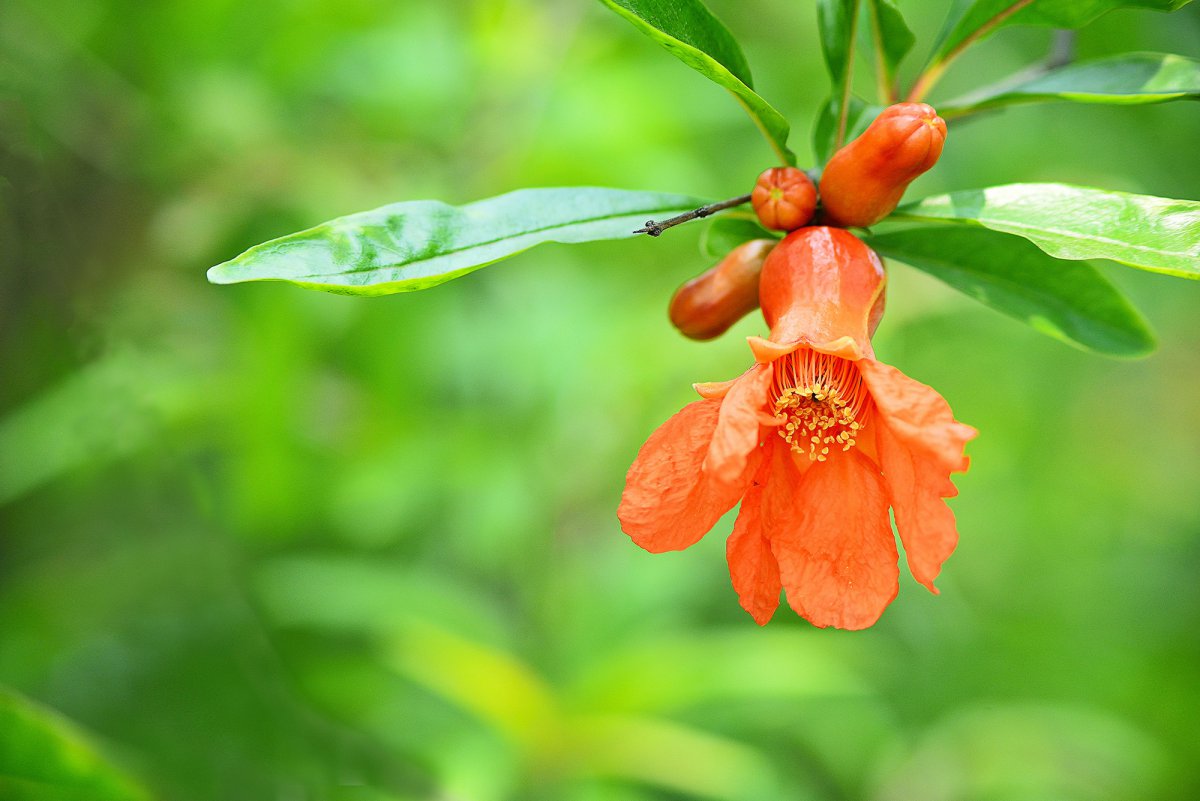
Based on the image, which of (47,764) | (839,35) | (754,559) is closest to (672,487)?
(754,559)

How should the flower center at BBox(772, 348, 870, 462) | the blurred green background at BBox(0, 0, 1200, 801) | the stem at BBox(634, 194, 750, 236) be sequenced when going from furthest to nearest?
1. the blurred green background at BBox(0, 0, 1200, 801)
2. the flower center at BBox(772, 348, 870, 462)
3. the stem at BBox(634, 194, 750, 236)

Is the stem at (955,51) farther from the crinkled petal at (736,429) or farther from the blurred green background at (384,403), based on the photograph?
the blurred green background at (384,403)

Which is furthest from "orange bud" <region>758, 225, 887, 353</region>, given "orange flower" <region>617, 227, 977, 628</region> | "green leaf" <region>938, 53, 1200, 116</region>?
"green leaf" <region>938, 53, 1200, 116</region>

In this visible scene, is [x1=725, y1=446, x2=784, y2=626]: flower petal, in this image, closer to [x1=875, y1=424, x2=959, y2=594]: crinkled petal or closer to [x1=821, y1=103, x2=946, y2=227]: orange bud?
[x1=875, y1=424, x2=959, y2=594]: crinkled petal

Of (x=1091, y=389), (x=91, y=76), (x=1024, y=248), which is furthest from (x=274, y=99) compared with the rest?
Answer: (x=1091, y=389)

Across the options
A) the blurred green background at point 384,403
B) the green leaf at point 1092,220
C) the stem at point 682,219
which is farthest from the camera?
the blurred green background at point 384,403

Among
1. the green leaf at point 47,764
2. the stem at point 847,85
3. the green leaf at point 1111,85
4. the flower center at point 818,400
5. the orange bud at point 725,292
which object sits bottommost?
the green leaf at point 47,764

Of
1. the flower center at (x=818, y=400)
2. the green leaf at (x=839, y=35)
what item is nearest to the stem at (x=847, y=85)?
the green leaf at (x=839, y=35)

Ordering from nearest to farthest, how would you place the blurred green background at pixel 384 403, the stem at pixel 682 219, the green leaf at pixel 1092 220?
the green leaf at pixel 1092 220 < the stem at pixel 682 219 < the blurred green background at pixel 384 403
